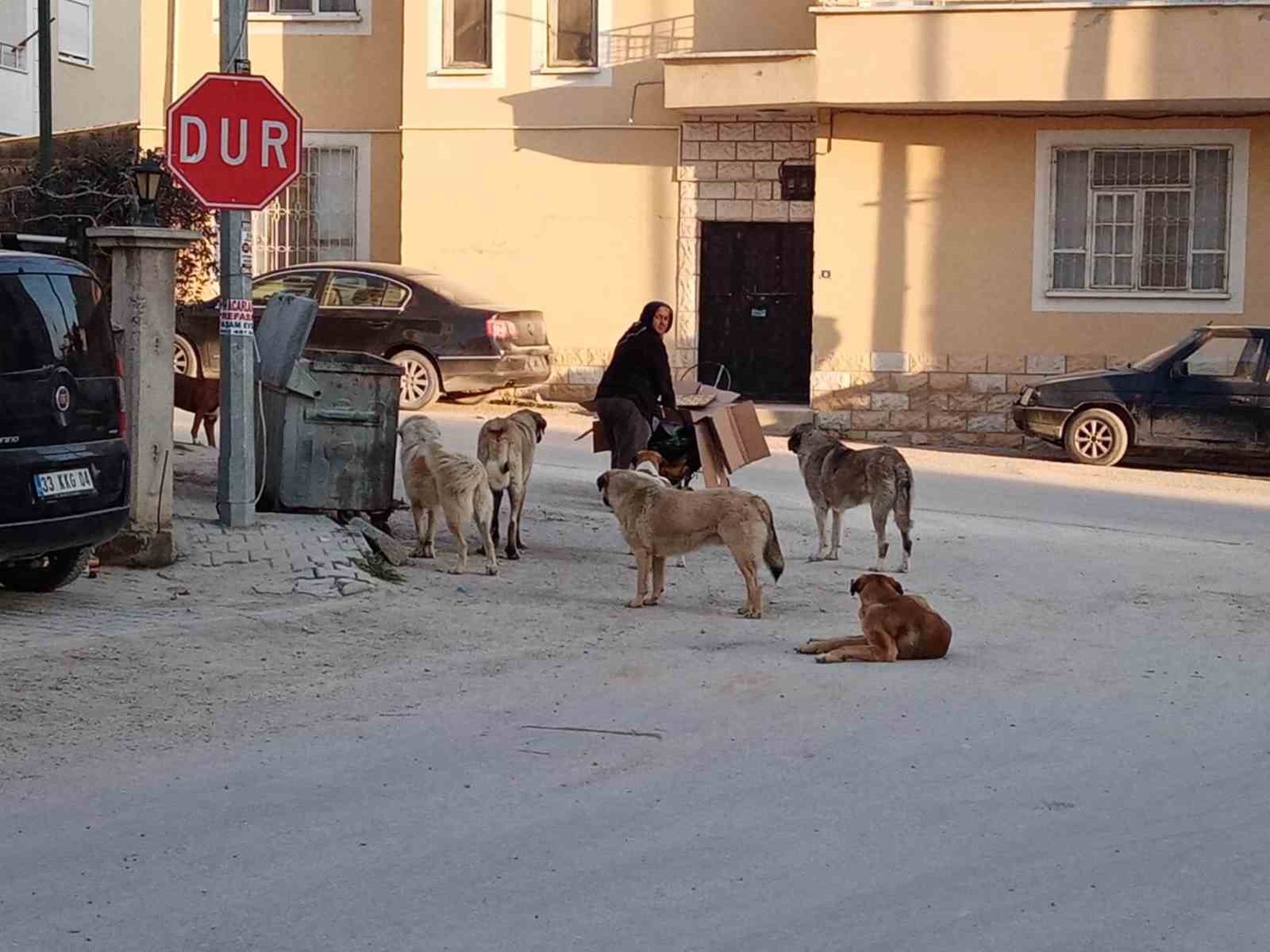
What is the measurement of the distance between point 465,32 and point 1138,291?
917 centimetres

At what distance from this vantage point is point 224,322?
12.5 metres

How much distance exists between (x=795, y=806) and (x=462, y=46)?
20096mm

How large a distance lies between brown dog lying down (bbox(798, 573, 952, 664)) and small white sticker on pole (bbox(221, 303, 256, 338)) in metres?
4.70

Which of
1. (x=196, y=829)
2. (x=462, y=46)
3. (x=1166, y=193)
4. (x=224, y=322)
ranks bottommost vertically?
(x=196, y=829)

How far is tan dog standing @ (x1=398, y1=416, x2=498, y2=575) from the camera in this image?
39.5ft

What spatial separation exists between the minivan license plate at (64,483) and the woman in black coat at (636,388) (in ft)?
16.1

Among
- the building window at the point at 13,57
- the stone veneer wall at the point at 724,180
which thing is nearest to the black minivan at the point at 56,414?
the stone veneer wall at the point at 724,180

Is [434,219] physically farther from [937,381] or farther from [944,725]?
[944,725]

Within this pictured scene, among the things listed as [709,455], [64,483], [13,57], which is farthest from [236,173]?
[13,57]

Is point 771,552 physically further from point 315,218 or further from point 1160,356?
point 315,218

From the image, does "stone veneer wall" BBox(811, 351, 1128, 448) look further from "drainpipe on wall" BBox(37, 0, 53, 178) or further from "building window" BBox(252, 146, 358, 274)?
"drainpipe on wall" BBox(37, 0, 53, 178)

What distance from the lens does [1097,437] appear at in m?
20.5

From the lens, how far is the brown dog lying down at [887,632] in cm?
938

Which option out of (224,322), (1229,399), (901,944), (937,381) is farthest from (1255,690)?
(937,381)
